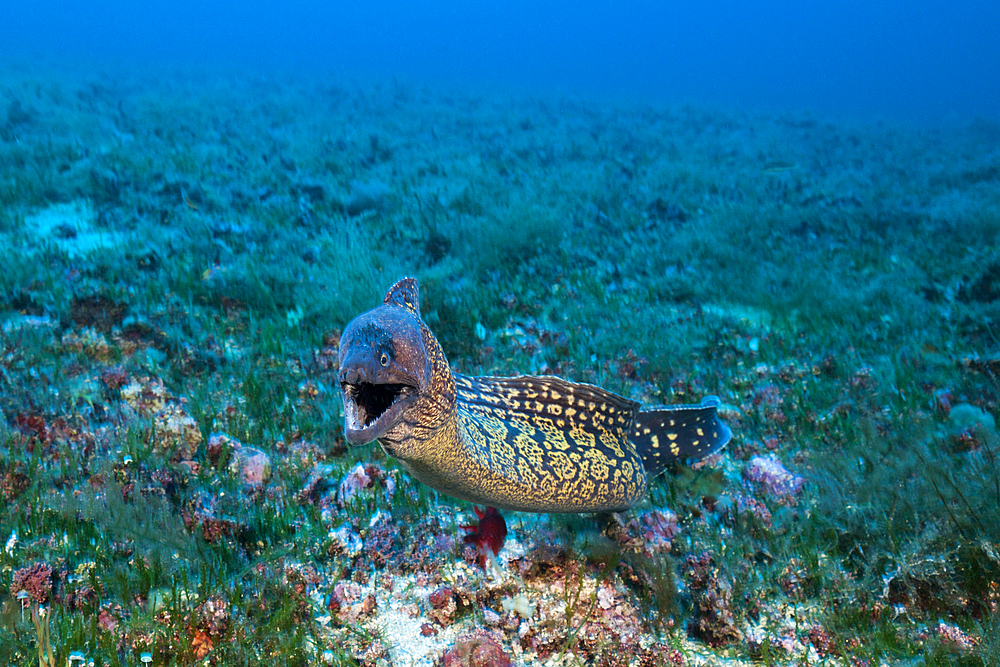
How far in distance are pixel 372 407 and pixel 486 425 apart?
676 mm

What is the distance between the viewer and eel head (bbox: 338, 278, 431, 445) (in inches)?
74.6

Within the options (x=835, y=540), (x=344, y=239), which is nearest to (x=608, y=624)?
(x=835, y=540)

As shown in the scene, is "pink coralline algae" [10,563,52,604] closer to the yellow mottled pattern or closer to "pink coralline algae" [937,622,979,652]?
the yellow mottled pattern

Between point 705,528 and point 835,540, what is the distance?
708 millimetres

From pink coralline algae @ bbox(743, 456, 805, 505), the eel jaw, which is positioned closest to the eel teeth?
the eel jaw

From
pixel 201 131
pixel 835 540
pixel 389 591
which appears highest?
pixel 201 131

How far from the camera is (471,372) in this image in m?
5.72

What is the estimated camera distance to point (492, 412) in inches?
111

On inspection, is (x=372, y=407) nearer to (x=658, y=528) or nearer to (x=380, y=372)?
(x=380, y=372)

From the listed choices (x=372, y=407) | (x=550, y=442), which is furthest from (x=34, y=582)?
(x=550, y=442)

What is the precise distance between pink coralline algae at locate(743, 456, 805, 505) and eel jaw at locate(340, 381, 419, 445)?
301 cm

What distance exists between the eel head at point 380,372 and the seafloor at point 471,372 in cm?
135

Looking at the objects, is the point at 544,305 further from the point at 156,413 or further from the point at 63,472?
the point at 63,472

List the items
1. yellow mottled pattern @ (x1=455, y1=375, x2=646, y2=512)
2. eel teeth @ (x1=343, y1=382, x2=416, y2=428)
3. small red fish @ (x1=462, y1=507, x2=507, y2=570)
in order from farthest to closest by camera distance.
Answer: small red fish @ (x1=462, y1=507, x2=507, y2=570)
yellow mottled pattern @ (x1=455, y1=375, x2=646, y2=512)
eel teeth @ (x1=343, y1=382, x2=416, y2=428)
